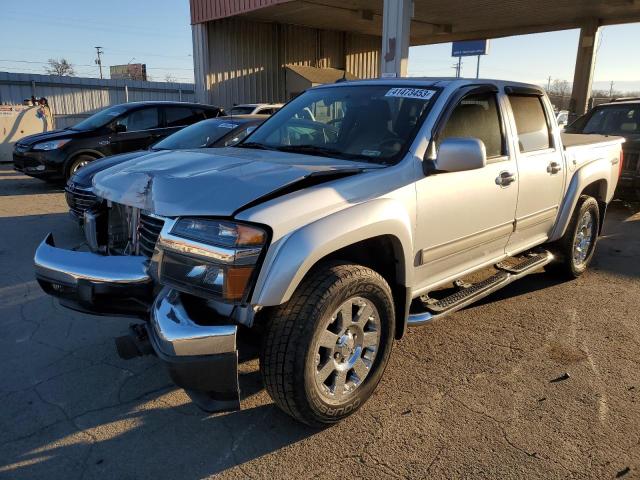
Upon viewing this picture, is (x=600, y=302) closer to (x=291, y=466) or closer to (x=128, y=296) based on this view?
(x=291, y=466)

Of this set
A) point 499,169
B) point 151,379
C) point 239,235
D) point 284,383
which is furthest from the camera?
point 499,169

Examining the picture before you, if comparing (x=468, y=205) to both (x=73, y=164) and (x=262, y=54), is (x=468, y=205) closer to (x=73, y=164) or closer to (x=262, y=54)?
(x=73, y=164)

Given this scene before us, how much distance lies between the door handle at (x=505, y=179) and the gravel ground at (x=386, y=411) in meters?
1.18

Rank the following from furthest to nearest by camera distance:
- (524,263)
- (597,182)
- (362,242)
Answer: (597,182), (524,263), (362,242)

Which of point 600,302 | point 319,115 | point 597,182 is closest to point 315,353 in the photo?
point 319,115

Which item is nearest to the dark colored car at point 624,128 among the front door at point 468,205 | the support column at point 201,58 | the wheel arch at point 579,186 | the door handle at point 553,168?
the wheel arch at point 579,186

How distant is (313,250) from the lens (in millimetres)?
2420

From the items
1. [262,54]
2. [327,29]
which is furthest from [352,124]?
[327,29]

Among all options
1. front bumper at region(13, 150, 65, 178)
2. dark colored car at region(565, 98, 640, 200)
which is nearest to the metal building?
dark colored car at region(565, 98, 640, 200)

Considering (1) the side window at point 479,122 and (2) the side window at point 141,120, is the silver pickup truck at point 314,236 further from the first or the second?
(2) the side window at point 141,120

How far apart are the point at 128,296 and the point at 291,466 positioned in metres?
1.20

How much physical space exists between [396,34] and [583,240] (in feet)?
26.4

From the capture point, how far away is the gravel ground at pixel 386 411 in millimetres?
2521

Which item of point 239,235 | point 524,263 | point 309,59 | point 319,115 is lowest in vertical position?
point 524,263
